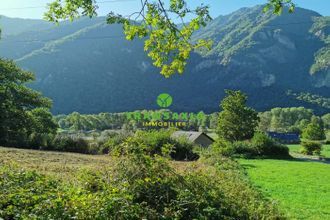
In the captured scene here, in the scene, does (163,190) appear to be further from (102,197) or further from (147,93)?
(147,93)

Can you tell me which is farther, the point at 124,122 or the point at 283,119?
the point at 283,119

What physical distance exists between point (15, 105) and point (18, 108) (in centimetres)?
36

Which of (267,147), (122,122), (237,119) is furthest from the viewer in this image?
(122,122)

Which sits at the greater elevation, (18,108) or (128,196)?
(18,108)

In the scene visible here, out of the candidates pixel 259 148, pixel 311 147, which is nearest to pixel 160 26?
pixel 259 148

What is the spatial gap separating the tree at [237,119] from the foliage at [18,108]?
64.1ft

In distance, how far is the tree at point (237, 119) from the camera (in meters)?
48.6

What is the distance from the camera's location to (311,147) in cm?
5328

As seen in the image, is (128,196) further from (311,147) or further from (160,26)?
(311,147)

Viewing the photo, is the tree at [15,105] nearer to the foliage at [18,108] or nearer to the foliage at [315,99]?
the foliage at [18,108]

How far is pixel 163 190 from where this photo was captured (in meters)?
8.99

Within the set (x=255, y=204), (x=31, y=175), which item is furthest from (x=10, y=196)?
(x=255, y=204)

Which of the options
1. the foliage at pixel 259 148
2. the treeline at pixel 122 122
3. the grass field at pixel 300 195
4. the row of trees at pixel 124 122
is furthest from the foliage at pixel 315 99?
the grass field at pixel 300 195

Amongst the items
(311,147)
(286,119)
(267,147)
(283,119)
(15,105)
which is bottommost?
(267,147)
